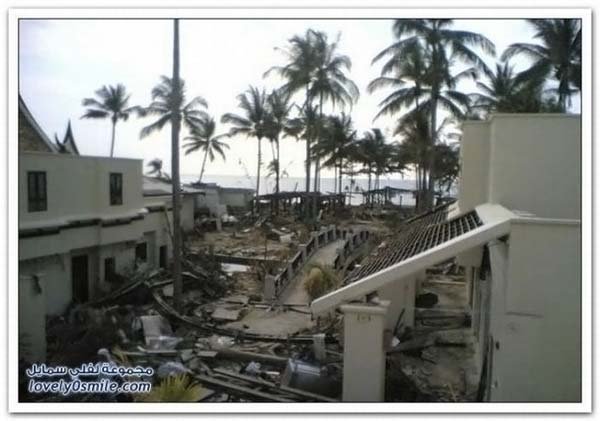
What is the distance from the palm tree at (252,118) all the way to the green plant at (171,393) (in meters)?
21.5

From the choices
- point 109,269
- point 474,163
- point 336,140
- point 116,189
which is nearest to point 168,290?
point 109,269

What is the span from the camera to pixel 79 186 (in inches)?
415

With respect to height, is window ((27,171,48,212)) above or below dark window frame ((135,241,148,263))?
above

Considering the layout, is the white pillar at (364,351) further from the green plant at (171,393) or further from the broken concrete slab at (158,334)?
the broken concrete slab at (158,334)

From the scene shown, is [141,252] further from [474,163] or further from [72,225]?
[474,163]

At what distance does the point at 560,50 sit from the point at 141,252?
413 inches

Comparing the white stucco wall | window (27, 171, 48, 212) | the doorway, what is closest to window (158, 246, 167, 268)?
the doorway

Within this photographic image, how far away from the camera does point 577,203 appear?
655 cm

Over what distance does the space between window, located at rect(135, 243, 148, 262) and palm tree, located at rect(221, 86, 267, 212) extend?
13671 millimetres

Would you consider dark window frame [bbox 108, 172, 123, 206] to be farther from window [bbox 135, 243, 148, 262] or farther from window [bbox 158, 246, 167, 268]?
window [bbox 158, 246, 167, 268]

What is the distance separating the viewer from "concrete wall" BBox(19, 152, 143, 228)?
8.92 metres
